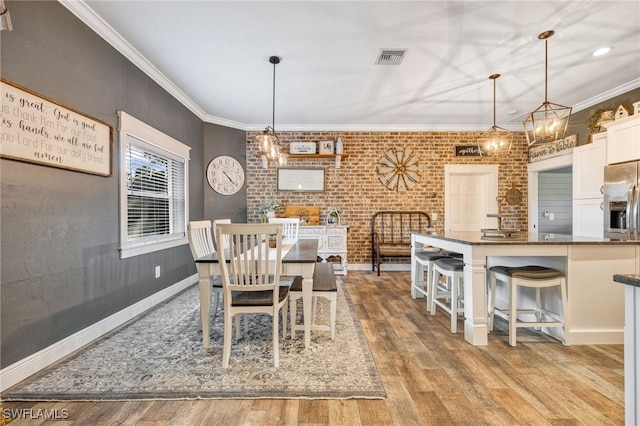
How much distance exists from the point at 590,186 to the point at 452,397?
151 inches

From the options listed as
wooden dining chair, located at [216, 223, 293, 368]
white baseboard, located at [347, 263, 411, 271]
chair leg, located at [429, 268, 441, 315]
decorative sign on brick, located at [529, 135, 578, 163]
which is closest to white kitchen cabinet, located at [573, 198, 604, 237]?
decorative sign on brick, located at [529, 135, 578, 163]

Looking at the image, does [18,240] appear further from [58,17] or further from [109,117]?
[58,17]

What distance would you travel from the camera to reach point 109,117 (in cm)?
266

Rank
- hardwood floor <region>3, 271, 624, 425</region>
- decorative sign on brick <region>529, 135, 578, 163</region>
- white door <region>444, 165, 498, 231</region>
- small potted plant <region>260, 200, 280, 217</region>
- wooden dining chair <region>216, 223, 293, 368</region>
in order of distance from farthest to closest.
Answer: white door <region>444, 165, 498, 231</region>
small potted plant <region>260, 200, 280, 217</region>
decorative sign on brick <region>529, 135, 578, 163</region>
wooden dining chair <region>216, 223, 293, 368</region>
hardwood floor <region>3, 271, 624, 425</region>

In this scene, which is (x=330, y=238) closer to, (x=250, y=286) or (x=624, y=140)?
(x=250, y=286)

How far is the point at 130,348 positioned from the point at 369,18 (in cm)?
329

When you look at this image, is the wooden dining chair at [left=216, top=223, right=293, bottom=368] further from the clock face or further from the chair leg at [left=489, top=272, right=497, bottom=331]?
the clock face

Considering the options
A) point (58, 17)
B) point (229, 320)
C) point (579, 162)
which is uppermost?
point (58, 17)

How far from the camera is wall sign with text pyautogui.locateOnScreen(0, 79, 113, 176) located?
1.78 m

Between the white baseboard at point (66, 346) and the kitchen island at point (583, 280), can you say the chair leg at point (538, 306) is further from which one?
the white baseboard at point (66, 346)

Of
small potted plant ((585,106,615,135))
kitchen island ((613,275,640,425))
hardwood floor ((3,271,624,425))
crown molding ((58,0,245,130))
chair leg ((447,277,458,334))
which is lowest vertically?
hardwood floor ((3,271,624,425))

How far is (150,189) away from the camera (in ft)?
11.3

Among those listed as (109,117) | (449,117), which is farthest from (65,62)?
(449,117)

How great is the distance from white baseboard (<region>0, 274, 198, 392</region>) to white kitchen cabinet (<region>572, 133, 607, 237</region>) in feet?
18.1
